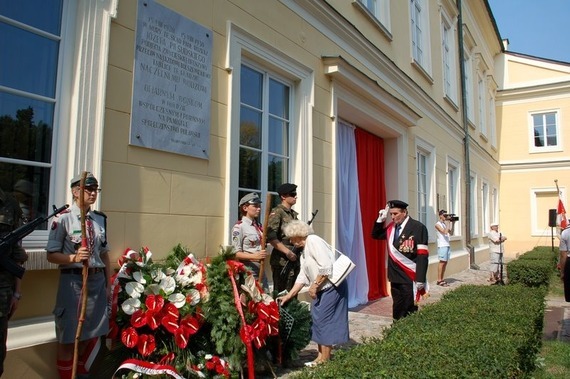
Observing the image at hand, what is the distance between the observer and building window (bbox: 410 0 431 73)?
1105 centimetres

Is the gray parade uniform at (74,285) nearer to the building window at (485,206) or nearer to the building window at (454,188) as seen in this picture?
the building window at (454,188)

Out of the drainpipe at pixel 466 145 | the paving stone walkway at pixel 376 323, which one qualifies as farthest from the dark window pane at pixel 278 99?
the drainpipe at pixel 466 145

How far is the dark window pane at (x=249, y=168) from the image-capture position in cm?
523

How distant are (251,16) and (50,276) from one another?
3.58 meters

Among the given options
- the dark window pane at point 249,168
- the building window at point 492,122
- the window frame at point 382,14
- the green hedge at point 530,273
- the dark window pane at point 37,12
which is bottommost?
the green hedge at point 530,273

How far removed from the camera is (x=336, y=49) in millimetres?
7277

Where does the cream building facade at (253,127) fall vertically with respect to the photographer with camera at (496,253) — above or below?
above

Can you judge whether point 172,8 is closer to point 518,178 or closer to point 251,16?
point 251,16

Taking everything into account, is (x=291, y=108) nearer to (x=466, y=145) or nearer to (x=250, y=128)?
(x=250, y=128)

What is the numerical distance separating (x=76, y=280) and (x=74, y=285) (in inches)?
1.4

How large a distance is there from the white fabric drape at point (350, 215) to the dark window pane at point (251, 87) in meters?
2.38

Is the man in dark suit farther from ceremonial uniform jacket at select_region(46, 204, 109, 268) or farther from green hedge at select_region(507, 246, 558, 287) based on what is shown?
green hedge at select_region(507, 246, 558, 287)

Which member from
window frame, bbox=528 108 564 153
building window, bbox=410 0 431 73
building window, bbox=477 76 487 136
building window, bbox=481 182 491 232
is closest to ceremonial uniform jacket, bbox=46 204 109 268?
building window, bbox=410 0 431 73

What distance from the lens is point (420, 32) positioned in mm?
11508
